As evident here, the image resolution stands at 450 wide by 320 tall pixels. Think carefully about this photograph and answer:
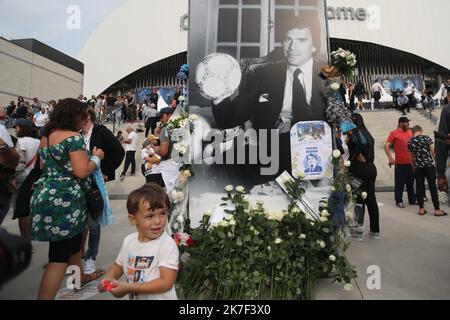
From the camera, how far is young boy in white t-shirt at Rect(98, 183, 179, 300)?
1.52 meters

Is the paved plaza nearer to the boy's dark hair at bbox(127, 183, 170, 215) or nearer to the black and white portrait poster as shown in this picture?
the boy's dark hair at bbox(127, 183, 170, 215)

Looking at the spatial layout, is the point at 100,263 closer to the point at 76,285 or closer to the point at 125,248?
the point at 76,285

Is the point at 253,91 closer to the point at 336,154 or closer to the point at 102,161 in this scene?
the point at 336,154

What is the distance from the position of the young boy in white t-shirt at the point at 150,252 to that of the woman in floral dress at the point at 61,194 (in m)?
0.83

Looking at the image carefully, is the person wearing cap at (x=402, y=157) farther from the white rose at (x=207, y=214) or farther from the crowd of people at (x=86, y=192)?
the white rose at (x=207, y=214)

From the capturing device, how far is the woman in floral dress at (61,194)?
7.22 feet

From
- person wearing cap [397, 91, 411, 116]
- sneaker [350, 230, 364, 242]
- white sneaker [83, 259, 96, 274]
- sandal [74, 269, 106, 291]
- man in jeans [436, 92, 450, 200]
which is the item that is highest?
person wearing cap [397, 91, 411, 116]

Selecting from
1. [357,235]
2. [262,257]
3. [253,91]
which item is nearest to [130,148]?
[253,91]

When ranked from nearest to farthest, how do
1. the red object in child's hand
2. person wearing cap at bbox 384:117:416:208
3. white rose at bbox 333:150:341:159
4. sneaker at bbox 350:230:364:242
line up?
1. the red object in child's hand
2. white rose at bbox 333:150:341:159
3. sneaker at bbox 350:230:364:242
4. person wearing cap at bbox 384:117:416:208

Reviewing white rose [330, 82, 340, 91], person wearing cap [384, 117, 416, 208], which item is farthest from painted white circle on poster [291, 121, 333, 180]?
person wearing cap [384, 117, 416, 208]

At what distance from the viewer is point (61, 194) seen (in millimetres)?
2266

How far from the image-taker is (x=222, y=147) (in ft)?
10.8

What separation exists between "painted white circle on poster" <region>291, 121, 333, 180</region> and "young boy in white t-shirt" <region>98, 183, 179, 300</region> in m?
1.89

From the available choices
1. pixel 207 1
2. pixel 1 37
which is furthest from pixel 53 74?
pixel 207 1
